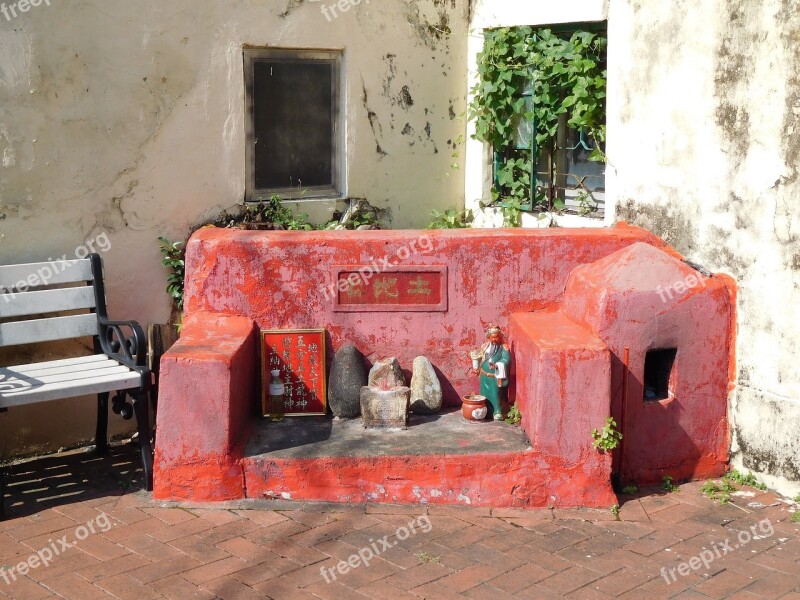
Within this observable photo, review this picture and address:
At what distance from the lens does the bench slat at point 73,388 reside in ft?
17.8

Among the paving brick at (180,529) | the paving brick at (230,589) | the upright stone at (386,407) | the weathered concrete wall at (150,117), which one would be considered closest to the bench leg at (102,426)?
the weathered concrete wall at (150,117)

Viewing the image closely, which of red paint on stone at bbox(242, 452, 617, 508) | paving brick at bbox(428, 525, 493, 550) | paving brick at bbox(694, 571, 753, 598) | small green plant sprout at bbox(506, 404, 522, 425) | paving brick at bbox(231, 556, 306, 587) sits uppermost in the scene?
small green plant sprout at bbox(506, 404, 522, 425)

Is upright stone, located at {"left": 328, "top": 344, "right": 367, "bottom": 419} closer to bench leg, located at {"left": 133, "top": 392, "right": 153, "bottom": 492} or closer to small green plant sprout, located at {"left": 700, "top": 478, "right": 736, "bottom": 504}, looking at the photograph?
bench leg, located at {"left": 133, "top": 392, "right": 153, "bottom": 492}

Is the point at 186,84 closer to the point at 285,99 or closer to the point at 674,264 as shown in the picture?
the point at 285,99

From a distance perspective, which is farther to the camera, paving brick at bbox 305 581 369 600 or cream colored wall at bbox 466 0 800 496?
cream colored wall at bbox 466 0 800 496

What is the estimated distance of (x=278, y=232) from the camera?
6465mm

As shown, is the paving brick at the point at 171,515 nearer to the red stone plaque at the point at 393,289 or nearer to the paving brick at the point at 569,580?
the red stone plaque at the point at 393,289

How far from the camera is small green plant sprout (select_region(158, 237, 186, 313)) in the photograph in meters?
6.80

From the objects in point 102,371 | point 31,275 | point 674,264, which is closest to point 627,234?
point 674,264

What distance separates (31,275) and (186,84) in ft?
5.51

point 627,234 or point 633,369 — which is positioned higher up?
point 627,234

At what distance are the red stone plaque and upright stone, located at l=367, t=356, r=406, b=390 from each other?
370 mm

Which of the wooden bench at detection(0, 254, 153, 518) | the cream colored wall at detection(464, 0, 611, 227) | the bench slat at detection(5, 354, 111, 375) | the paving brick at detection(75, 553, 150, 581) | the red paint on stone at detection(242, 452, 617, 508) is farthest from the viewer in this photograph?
the cream colored wall at detection(464, 0, 611, 227)

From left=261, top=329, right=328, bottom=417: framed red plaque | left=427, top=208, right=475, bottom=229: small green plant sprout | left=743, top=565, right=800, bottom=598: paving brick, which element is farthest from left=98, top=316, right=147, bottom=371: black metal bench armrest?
left=743, top=565, right=800, bottom=598: paving brick
